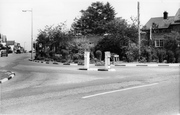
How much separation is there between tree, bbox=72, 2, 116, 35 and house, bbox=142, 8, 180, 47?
1964 cm

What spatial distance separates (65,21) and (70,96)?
45.0 m

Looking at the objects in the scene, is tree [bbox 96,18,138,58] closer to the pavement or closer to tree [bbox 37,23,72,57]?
tree [bbox 37,23,72,57]

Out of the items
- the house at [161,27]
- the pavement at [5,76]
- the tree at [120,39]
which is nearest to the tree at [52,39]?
the tree at [120,39]

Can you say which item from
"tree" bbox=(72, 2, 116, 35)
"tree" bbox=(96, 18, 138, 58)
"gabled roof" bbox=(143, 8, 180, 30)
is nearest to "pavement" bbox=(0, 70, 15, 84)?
"tree" bbox=(96, 18, 138, 58)

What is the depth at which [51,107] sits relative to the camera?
671 cm

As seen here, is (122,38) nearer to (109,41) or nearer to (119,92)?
(109,41)

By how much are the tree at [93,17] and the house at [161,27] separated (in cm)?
1964

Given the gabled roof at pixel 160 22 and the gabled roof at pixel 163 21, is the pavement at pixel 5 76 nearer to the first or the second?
the gabled roof at pixel 163 21

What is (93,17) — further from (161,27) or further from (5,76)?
(5,76)

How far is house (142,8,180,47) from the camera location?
5194 cm

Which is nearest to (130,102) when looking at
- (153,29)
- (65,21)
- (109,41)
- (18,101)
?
(18,101)

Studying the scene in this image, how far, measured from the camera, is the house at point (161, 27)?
51938 mm

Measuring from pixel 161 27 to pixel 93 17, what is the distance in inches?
1056

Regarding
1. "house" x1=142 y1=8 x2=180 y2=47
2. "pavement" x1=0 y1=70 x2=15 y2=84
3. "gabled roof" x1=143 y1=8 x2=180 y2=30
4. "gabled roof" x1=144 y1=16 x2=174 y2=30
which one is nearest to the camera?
"pavement" x1=0 y1=70 x2=15 y2=84
